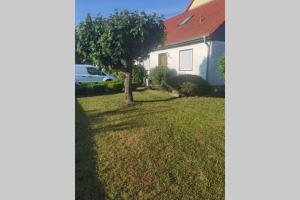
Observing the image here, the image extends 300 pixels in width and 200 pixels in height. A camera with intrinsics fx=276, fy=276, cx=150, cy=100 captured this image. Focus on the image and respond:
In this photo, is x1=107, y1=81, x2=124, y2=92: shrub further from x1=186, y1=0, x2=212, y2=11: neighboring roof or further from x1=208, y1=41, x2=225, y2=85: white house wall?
x1=186, y1=0, x2=212, y2=11: neighboring roof

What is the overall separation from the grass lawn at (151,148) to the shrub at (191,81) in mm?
108

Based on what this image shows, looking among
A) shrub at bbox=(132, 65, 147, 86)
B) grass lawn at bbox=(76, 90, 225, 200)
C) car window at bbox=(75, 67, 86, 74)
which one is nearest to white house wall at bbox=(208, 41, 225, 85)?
grass lawn at bbox=(76, 90, 225, 200)

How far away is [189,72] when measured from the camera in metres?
3.01

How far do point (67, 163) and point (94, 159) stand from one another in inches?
13.9

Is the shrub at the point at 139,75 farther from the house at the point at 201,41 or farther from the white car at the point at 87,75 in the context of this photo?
the house at the point at 201,41

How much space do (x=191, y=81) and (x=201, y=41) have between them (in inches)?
17.6

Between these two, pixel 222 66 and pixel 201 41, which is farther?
pixel 201 41

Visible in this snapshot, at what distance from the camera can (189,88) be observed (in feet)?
10.4

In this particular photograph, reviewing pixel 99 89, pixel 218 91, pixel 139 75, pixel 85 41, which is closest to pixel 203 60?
pixel 218 91

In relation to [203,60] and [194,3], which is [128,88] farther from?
[194,3]

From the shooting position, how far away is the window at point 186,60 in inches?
115

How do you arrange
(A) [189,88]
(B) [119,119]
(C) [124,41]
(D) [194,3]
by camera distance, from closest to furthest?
1. (D) [194,3]
2. (A) [189,88]
3. (B) [119,119]
4. (C) [124,41]

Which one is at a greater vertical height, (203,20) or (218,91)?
(203,20)

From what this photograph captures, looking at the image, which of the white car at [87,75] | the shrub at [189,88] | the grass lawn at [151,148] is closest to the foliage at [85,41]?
the white car at [87,75]
